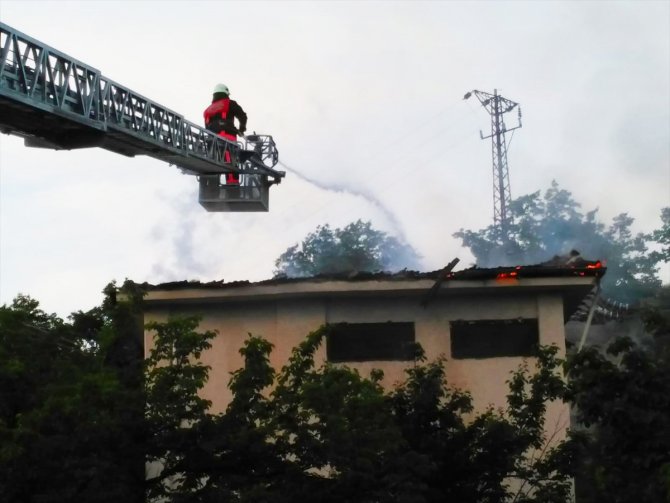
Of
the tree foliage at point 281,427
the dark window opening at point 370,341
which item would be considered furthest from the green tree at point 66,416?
the dark window opening at point 370,341

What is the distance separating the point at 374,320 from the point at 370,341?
0.37m

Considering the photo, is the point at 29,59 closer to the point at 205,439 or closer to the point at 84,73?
the point at 84,73

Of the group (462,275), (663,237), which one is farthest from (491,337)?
(663,237)

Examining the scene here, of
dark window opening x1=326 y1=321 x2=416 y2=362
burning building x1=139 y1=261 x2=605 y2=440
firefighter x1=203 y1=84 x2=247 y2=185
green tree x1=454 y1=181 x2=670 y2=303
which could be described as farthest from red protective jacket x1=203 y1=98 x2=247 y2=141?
green tree x1=454 y1=181 x2=670 y2=303

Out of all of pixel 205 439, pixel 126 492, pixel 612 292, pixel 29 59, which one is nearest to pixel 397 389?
pixel 205 439

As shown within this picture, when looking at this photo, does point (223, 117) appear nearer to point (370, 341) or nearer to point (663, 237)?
point (370, 341)

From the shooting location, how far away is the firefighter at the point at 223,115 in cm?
2091

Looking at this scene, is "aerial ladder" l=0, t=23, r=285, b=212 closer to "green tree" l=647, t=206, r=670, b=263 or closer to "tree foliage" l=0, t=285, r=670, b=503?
"tree foliage" l=0, t=285, r=670, b=503

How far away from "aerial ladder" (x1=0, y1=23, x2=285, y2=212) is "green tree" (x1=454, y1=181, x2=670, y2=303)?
26.2 metres

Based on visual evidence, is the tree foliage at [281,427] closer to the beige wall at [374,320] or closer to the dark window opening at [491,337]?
the beige wall at [374,320]

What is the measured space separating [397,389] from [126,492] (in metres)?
4.29

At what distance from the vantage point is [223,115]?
20984 millimetres

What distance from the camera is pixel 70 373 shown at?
15.4 m

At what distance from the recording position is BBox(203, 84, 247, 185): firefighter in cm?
2091
